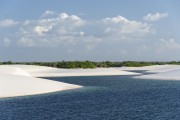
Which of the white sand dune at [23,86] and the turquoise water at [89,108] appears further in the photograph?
the white sand dune at [23,86]

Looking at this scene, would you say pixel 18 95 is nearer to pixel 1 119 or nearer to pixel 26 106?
pixel 26 106

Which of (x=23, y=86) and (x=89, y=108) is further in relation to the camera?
(x=23, y=86)

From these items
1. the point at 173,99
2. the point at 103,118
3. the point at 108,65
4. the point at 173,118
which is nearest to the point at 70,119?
the point at 103,118

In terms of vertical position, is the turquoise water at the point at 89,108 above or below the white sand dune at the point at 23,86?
below

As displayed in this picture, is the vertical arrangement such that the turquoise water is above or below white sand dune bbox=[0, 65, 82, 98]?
below

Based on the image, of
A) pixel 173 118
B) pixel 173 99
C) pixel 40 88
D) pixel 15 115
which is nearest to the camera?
pixel 173 118

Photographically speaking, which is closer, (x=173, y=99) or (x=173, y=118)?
(x=173, y=118)

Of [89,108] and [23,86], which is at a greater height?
[23,86]

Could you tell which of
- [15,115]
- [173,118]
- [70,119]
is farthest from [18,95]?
[173,118]

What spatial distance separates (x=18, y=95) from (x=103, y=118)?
1761 cm

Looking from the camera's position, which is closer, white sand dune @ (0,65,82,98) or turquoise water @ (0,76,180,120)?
turquoise water @ (0,76,180,120)

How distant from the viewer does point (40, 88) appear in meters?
49.1

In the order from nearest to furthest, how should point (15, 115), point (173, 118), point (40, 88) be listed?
point (173, 118)
point (15, 115)
point (40, 88)

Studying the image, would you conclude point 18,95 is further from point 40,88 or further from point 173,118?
point 173,118
